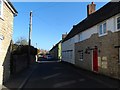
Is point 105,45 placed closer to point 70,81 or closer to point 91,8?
point 70,81

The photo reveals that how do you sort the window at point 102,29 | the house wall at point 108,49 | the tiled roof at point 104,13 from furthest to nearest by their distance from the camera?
the window at point 102,29 < the tiled roof at point 104,13 < the house wall at point 108,49

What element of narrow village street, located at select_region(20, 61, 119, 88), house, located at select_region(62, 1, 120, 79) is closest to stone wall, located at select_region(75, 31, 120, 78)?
house, located at select_region(62, 1, 120, 79)

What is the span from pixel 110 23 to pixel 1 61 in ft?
31.5

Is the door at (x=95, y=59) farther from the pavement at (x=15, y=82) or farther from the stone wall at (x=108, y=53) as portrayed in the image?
the pavement at (x=15, y=82)

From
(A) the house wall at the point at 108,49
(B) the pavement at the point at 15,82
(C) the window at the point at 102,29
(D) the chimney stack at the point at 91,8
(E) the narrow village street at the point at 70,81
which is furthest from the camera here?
(D) the chimney stack at the point at 91,8

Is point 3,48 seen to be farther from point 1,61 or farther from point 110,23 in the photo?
point 110,23

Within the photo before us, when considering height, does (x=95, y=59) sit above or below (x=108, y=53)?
below

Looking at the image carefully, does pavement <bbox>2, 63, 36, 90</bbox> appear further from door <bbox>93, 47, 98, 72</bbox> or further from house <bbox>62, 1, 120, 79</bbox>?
door <bbox>93, 47, 98, 72</bbox>

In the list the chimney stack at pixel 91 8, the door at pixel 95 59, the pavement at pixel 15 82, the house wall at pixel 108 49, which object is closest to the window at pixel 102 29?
the house wall at pixel 108 49

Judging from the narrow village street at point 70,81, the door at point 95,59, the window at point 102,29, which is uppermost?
the window at point 102,29

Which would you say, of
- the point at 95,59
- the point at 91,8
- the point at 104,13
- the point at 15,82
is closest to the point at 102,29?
the point at 104,13

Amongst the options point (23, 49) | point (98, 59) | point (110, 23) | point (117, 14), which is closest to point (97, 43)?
point (98, 59)

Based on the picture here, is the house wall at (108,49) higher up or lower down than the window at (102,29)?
lower down

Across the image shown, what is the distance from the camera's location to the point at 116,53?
18656mm
